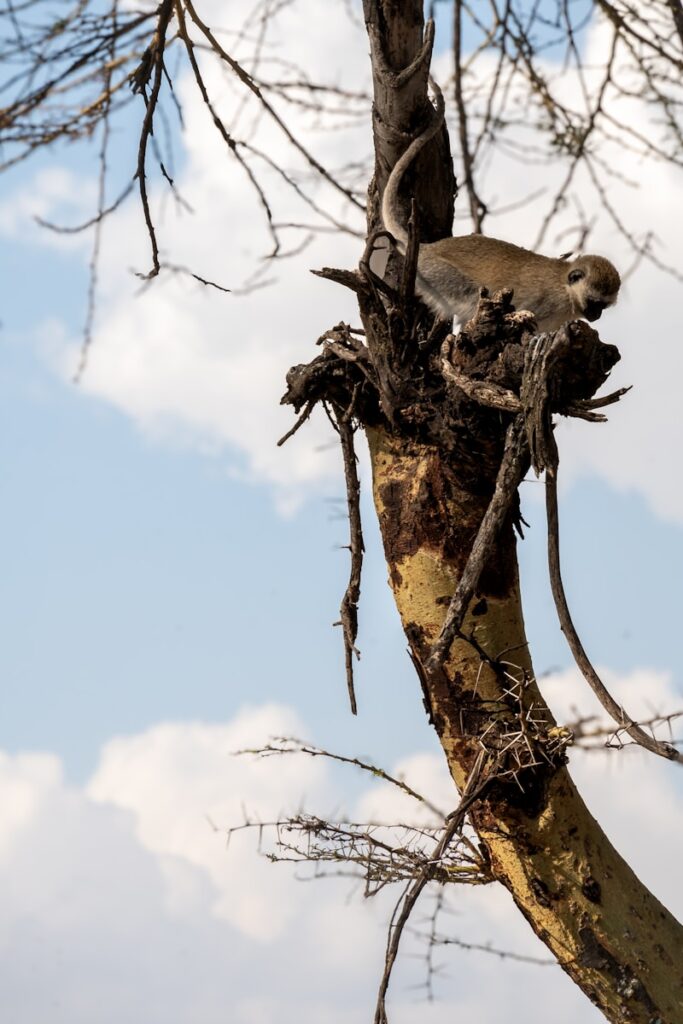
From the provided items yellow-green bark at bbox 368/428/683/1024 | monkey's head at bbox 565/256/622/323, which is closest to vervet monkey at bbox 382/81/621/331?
monkey's head at bbox 565/256/622/323

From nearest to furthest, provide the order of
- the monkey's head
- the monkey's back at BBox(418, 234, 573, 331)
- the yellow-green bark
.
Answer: the yellow-green bark, the monkey's back at BBox(418, 234, 573, 331), the monkey's head

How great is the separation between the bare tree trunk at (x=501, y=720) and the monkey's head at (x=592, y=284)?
0.93 meters

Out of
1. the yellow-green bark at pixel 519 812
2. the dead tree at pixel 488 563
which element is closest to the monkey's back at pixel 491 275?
the dead tree at pixel 488 563

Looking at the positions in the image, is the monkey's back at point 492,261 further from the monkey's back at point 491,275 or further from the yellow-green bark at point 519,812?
the yellow-green bark at point 519,812

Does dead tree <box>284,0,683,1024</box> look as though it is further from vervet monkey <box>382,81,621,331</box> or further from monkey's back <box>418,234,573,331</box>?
monkey's back <box>418,234,573,331</box>

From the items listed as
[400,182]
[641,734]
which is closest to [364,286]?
[400,182]

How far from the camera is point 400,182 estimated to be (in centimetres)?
327

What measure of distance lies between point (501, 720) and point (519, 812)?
0.76 feet

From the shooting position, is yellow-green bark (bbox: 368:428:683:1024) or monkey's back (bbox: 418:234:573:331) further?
monkey's back (bbox: 418:234:573:331)

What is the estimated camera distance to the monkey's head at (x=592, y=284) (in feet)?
12.2

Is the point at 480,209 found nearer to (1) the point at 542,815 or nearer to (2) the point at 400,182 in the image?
(2) the point at 400,182

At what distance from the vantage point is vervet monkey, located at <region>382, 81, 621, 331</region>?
328 cm

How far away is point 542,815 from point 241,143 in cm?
200

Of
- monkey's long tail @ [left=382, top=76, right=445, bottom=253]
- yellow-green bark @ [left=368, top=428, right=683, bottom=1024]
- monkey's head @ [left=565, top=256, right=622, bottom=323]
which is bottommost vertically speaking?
yellow-green bark @ [left=368, top=428, right=683, bottom=1024]
